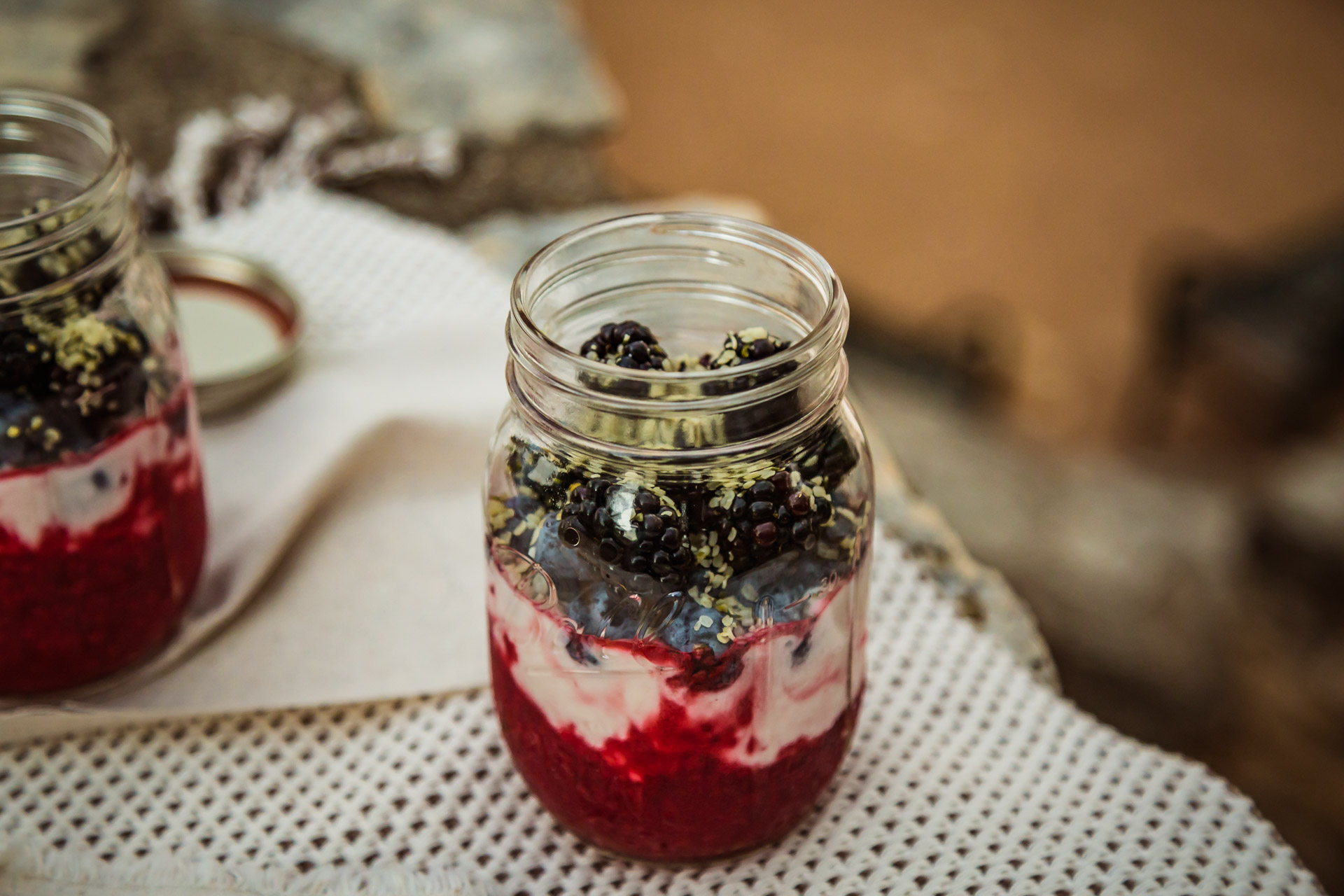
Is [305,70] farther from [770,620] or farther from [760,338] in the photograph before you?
[770,620]

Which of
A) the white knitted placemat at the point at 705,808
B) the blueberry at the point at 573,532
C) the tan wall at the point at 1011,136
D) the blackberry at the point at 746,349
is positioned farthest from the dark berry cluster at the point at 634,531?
the tan wall at the point at 1011,136

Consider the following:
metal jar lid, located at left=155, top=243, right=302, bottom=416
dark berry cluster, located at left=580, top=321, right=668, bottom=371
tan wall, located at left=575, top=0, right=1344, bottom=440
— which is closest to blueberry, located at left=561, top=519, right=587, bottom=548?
dark berry cluster, located at left=580, top=321, right=668, bottom=371

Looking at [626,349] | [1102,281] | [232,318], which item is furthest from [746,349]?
[1102,281]

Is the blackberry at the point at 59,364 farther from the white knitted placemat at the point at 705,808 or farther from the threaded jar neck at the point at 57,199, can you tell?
the white knitted placemat at the point at 705,808

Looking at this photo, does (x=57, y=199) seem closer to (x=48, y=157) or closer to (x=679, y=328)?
(x=48, y=157)

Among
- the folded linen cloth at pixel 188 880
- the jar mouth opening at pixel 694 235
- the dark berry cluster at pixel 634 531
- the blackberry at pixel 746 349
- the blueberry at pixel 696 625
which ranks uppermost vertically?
the jar mouth opening at pixel 694 235
